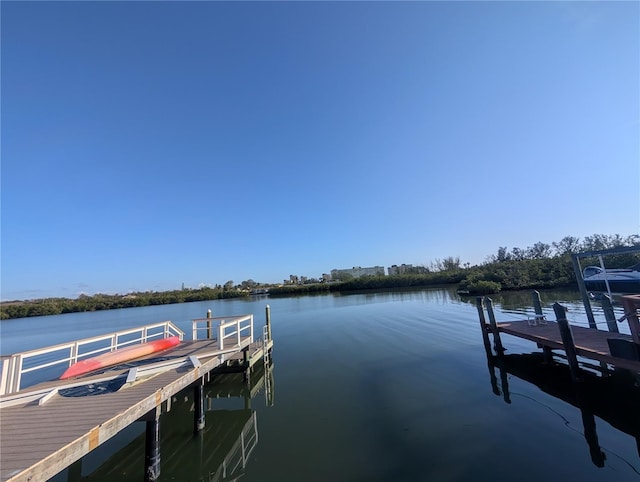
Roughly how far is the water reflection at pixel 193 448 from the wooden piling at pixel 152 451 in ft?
0.55

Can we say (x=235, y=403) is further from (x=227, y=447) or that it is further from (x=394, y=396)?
(x=394, y=396)

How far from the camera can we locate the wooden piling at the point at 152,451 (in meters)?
4.30

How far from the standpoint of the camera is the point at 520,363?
8539 millimetres

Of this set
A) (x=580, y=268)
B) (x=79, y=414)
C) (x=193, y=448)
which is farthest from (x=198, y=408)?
(x=580, y=268)

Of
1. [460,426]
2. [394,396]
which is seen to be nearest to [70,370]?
[394,396]

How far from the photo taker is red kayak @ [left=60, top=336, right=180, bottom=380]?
19.5 feet

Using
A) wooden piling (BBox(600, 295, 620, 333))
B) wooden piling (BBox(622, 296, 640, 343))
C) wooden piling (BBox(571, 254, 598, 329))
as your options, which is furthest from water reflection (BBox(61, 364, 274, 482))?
wooden piling (BBox(571, 254, 598, 329))

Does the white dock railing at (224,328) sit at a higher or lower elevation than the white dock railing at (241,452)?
higher

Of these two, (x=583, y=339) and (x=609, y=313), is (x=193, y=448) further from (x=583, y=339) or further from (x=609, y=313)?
(x=609, y=313)

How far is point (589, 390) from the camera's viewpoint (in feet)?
20.7

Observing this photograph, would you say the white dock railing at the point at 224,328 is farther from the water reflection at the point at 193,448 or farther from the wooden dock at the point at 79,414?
the water reflection at the point at 193,448

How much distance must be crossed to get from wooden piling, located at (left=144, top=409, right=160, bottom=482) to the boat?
49.2ft

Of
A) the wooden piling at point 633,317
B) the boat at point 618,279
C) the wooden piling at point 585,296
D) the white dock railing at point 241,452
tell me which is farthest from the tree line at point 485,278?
the white dock railing at point 241,452

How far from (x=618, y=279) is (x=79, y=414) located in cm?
1810
